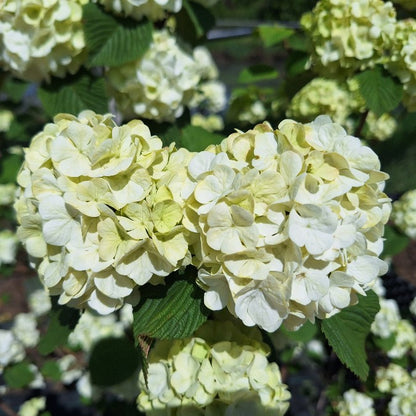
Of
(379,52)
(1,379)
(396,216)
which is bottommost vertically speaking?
(1,379)

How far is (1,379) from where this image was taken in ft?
8.16

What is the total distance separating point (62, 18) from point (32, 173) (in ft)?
1.66

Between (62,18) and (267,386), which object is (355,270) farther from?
(62,18)

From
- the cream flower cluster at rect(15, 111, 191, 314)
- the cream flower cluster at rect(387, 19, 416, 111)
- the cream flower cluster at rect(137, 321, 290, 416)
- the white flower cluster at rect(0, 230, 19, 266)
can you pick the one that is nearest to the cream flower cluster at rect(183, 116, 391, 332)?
the cream flower cluster at rect(15, 111, 191, 314)

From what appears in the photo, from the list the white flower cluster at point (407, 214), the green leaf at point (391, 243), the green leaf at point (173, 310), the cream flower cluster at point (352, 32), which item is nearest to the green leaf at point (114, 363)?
the green leaf at point (173, 310)

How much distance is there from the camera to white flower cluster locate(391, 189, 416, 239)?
1.93 m

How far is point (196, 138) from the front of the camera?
1.22m

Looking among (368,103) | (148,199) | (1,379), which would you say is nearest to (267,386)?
(148,199)

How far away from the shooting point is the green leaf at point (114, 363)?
1363 mm

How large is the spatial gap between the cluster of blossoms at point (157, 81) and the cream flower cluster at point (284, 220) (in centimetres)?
58

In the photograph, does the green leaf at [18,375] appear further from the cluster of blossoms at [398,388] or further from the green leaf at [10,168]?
the cluster of blossoms at [398,388]

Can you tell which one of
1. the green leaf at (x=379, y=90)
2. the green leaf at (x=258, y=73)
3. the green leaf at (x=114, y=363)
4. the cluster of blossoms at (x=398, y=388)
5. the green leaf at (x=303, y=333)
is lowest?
the cluster of blossoms at (x=398, y=388)

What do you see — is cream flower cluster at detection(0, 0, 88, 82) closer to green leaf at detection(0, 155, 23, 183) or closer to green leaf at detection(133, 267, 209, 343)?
green leaf at detection(133, 267, 209, 343)

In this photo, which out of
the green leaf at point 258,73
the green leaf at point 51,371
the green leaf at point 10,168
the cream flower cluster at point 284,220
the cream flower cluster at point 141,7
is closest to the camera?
the cream flower cluster at point 284,220
